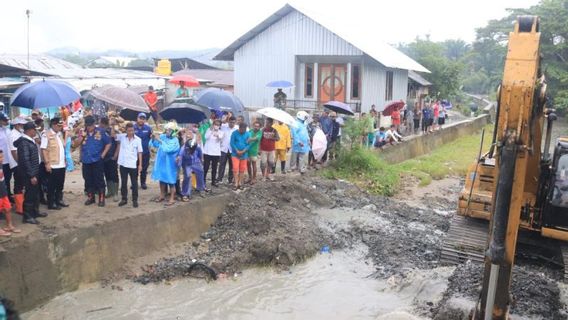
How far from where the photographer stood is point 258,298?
8945mm

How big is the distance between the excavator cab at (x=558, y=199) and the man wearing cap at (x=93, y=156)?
791 cm

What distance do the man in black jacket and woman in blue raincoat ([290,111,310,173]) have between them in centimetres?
706

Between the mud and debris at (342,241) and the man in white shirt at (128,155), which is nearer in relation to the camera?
the mud and debris at (342,241)

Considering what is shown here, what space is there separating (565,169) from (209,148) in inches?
279

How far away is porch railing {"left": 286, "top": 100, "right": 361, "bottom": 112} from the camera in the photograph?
2392 cm

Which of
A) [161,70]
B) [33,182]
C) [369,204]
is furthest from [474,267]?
[161,70]

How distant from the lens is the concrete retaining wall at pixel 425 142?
816 inches

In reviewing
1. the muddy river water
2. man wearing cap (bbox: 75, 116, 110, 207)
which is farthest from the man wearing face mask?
the muddy river water

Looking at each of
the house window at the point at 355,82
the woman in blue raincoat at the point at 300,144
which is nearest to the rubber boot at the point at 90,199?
the woman in blue raincoat at the point at 300,144

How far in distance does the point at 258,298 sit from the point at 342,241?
2969 mm

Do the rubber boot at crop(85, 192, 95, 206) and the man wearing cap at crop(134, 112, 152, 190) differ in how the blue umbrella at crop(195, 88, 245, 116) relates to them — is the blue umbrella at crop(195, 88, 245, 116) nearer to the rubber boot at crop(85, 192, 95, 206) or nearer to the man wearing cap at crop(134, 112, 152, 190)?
the man wearing cap at crop(134, 112, 152, 190)

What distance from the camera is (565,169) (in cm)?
899

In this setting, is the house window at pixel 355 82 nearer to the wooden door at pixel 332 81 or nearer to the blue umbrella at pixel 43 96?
the wooden door at pixel 332 81

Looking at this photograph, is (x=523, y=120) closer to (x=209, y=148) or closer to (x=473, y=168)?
(x=473, y=168)
